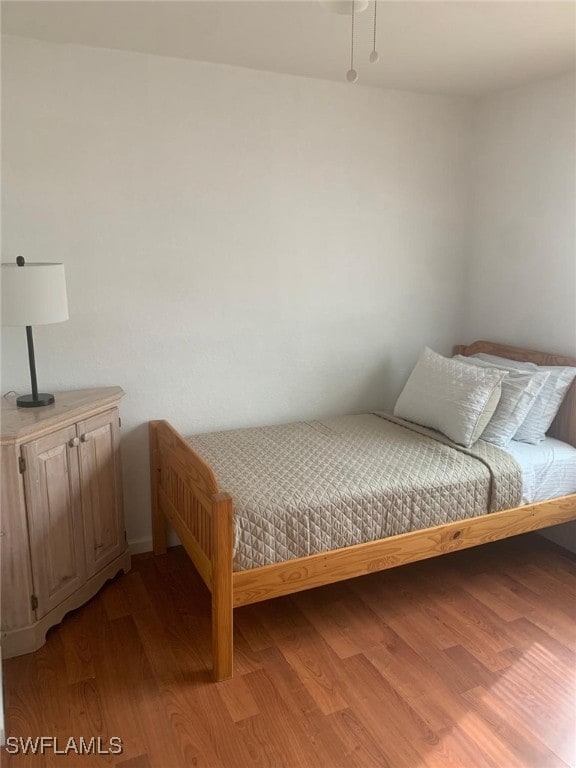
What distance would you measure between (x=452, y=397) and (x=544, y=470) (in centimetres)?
54

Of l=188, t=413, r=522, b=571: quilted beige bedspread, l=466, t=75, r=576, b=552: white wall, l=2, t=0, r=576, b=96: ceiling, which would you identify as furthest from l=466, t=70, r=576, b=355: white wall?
l=188, t=413, r=522, b=571: quilted beige bedspread

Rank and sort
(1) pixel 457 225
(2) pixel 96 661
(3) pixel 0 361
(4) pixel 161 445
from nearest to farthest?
(2) pixel 96 661, (3) pixel 0 361, (4) pixel 161 445, (1) pixel 457 225

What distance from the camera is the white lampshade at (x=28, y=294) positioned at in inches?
87.5

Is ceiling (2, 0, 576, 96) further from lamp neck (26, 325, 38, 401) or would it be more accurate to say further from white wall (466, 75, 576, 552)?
lamp neck (26, 325, 38, 401)

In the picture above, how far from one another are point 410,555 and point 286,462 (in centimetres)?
66

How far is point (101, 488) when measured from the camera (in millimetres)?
2617

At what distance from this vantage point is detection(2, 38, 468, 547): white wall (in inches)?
102

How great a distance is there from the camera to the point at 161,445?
2848mm

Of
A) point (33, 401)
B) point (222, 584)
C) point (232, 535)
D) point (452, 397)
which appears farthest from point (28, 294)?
point (452, 397)

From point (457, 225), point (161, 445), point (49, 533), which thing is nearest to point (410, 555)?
point (161, 445)

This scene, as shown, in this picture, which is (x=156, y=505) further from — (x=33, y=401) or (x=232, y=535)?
(x=232, y=535)

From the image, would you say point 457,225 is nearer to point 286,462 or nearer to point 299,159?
point 299,159

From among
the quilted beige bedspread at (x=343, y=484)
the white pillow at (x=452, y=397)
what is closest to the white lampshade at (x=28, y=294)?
the quilted beige bedspread at (x=343, y=484)

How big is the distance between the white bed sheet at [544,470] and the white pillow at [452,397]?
0.22 meters
